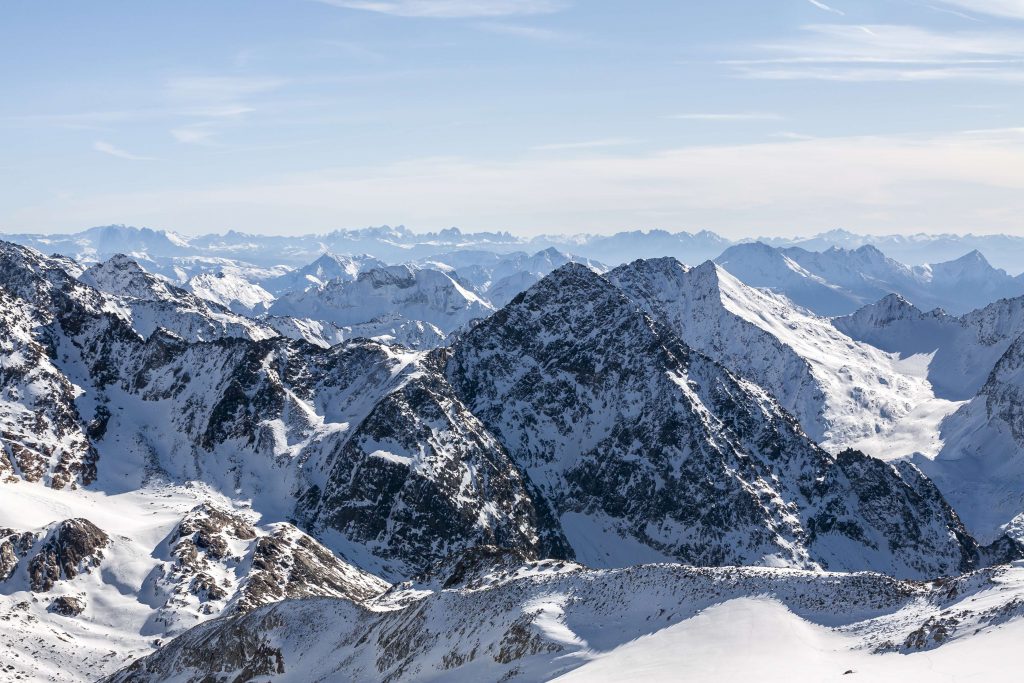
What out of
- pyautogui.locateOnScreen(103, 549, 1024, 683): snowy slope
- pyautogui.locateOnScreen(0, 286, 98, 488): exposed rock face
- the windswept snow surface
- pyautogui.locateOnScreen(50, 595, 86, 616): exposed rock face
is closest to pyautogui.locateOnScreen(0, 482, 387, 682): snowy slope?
pyautogui.locateOnScreen(50, 595, 86, 616): exposed rock face

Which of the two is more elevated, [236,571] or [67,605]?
[236,571]

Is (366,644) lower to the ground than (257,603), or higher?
higher

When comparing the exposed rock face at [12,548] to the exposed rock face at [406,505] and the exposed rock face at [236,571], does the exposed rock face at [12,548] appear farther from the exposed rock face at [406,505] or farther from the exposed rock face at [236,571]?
the exposed rock face at [406,505]

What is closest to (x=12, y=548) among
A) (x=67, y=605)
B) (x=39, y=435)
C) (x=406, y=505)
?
(x=67, y=605)

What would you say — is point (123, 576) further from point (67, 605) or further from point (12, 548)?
point (12, 548)

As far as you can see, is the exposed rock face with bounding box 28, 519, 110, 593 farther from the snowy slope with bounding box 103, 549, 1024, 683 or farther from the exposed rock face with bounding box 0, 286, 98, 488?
the snowy slope with bounding box 103, 549, 1024, 683

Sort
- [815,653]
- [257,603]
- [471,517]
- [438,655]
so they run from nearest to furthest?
[815,653]
[438,655]
[257,603]
[471,517]

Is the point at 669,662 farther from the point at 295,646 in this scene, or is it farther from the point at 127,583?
the point at 127,583

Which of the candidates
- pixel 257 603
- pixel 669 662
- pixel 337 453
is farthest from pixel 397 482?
pixel 669 662

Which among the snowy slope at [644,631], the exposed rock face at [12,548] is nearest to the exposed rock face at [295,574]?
the exposed rock face at [12,548]
